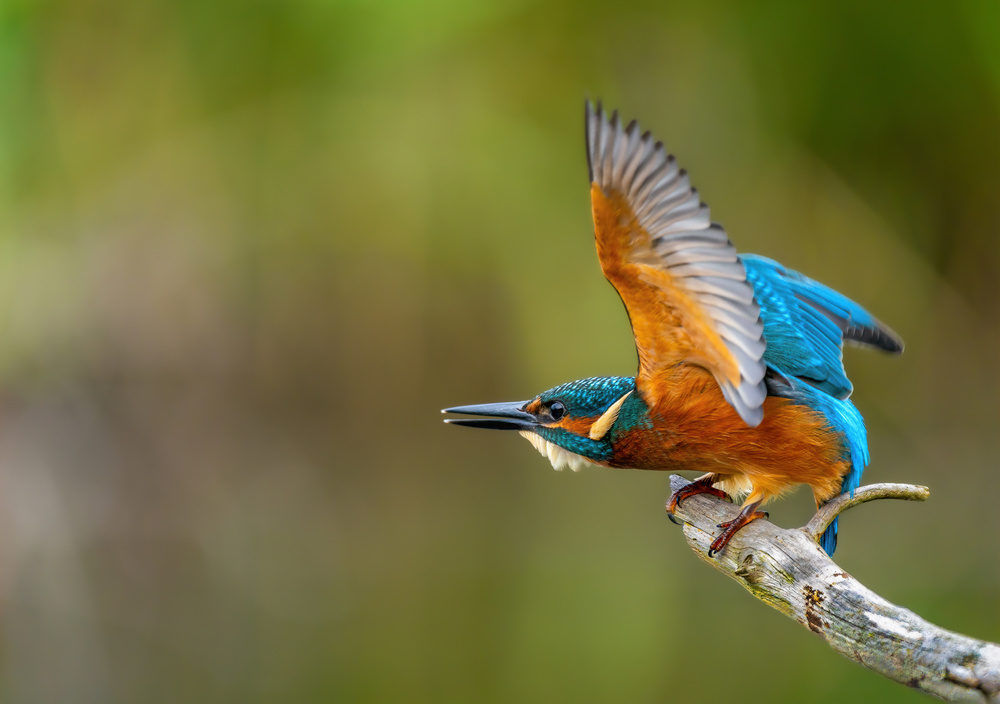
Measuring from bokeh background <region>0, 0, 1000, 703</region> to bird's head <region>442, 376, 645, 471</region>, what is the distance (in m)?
2.58

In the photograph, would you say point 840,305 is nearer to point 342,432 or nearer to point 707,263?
point 707,263

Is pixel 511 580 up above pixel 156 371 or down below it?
below

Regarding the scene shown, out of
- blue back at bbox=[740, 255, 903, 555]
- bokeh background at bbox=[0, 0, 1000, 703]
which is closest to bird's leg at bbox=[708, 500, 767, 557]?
blue back at bbox=[740, 255, 903, 555]

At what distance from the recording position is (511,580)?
4641mm

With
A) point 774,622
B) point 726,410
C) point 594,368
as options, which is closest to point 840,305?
point 726,410

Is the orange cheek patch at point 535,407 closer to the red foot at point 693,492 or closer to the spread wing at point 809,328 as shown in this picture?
the red foot at point 693,492

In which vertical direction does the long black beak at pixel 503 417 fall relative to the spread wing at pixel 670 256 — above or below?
below

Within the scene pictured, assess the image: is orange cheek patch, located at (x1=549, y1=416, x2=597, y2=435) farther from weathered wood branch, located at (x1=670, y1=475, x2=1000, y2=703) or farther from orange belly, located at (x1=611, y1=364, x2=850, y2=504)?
weathered wood branch, located at (x1=670, y1=475, x2=1000, y2=703)

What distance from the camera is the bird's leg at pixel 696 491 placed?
7.16 ft

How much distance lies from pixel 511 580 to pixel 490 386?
3.95 ft

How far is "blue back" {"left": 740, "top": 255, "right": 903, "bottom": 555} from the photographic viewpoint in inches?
79.7

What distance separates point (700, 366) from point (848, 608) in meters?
0.59

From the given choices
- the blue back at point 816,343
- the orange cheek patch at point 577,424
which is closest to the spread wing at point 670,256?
the blue back at point 816,343

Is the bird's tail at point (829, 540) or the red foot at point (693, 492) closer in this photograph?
the bird's tail at point (829, 540)
